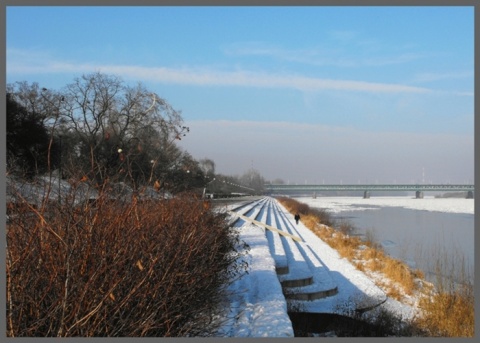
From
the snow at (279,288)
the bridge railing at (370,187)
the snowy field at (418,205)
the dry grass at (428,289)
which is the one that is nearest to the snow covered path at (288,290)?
the snow at (279,288)

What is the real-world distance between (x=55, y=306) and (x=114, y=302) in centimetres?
49

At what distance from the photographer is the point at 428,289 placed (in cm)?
1266

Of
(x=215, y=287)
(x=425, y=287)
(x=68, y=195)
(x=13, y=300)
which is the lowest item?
(x=425, y=287)

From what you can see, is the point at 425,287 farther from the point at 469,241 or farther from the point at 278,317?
the point at 469,241

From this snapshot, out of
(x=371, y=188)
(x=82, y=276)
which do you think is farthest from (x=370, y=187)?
(x=82, y=276)

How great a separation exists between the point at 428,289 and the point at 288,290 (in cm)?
365

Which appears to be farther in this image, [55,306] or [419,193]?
[419,193]

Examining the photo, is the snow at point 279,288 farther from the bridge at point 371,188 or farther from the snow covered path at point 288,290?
the bridge at point 371,188

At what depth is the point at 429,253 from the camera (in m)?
19.5

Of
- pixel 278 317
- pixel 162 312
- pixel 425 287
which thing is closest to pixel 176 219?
pixel 278 317

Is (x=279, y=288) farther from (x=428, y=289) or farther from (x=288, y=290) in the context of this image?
(x=428, y=289)

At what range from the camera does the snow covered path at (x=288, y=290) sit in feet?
22.9

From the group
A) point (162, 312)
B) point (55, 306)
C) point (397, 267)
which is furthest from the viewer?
point (397, 267)

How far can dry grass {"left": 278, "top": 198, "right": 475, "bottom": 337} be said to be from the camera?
9.72m
